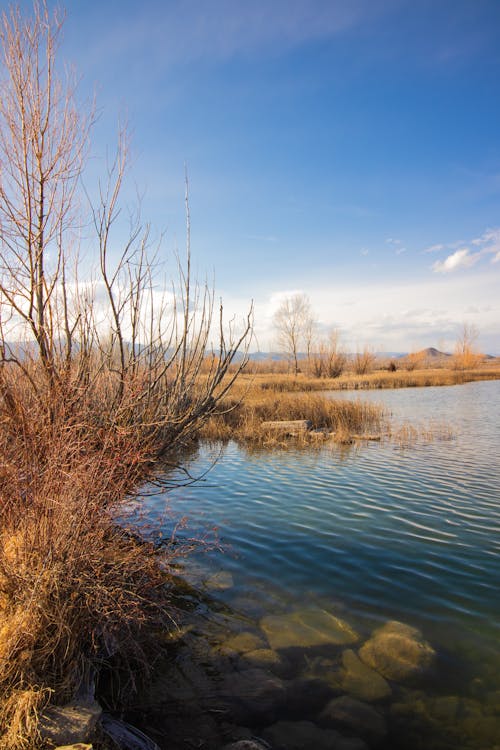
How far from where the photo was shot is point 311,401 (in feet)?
57.2

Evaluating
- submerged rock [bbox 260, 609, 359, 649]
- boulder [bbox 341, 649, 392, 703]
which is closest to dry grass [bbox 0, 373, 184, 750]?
submerged rock [bbox 260, 609, 359, 649]

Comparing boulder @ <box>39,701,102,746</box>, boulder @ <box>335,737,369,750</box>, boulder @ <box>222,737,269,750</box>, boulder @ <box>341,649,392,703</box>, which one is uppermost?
boulder @ <box>39,701,102,746</box>

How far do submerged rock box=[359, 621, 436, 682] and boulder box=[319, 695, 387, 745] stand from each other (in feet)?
1.47

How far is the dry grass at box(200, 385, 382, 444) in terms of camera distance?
52.0 ft

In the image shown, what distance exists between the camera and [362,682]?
3689 mm

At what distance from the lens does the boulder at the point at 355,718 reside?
10.5ft

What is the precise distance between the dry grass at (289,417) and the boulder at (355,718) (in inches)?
462

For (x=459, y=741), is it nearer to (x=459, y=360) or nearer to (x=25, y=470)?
(x=25, y=470)

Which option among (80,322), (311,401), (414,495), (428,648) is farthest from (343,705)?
(311,401)

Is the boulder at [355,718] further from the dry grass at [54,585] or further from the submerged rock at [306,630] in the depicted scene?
the dry grass at [54,585]

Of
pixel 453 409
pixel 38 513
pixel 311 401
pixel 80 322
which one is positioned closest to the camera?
pixel 38 513

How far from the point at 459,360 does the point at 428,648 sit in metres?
49.5

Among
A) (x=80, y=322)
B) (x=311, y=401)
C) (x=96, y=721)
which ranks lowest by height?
(x=96, y=721)

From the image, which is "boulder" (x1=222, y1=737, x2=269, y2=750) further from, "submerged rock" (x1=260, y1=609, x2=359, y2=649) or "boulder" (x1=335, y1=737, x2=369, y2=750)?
"submerged rock" (x1=260, y1=609, x2=359, y2=649)
